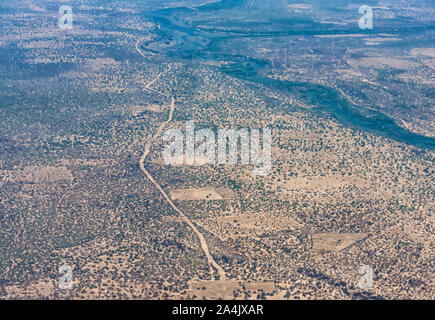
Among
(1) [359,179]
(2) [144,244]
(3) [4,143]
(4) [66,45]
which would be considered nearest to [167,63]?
(4) [66,45]

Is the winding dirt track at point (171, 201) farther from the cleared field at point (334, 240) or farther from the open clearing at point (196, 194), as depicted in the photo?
the cleared field at point (334, 240)

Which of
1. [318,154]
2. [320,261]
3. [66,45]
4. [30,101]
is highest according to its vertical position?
[66,45]

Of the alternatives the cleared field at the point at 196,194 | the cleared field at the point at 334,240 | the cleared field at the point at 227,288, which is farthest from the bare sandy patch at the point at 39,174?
the cleared field at the point at 334,240

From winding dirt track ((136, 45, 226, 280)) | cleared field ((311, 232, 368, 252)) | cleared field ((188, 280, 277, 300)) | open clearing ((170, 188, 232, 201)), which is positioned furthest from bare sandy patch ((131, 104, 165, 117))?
cleared field ((188, 280, 277, 300))

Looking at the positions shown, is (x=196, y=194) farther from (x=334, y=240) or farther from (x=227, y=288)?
(x=334, y=240)

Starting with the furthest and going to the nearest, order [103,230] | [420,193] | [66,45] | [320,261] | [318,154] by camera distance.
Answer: [66,45] < [318,154] < [420,193] < [103,230] < [320,261]

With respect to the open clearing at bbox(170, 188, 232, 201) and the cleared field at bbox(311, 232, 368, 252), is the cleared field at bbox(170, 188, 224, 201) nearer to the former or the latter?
the open clearing at bbox(170, 188, 232, 201)

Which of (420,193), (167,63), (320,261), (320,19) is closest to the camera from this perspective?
(320,261)

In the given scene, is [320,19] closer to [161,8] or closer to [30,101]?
[161,8]
